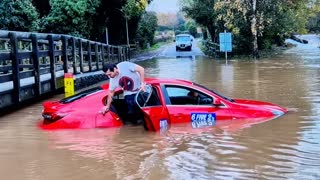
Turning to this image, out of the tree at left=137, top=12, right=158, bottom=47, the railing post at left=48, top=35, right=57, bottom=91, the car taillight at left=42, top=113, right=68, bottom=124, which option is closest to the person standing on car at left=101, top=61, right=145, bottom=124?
the car taillight at left=42, top=113, right=68, bottom=124

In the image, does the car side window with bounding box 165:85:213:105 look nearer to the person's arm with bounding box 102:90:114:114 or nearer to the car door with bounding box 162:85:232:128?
the car door with bounding box 162:85:232:128

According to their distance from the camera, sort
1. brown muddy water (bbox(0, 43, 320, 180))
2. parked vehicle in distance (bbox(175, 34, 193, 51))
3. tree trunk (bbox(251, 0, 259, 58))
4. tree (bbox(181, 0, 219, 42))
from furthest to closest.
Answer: parked vehicle in distance (bbox(175, 34, 193, 51)) → tree (bbox(181, 0, 219, 42)) → tree trunk (bbox(251, 0, 259, 58)) → brown muddy water (bbox(0, 43, 320, 180))

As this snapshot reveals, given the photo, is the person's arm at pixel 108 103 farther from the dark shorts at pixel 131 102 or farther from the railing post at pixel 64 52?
the railing post at pixel 64 52

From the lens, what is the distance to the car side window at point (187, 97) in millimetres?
9148

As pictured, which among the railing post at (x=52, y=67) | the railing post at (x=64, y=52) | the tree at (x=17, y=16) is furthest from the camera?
the tree at (x=17, y=16)

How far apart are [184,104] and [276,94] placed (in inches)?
218

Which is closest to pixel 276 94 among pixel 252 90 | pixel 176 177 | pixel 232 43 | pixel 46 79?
pixel 252 90

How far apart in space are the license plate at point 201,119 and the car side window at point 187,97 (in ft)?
0.80

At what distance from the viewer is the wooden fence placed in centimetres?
1134

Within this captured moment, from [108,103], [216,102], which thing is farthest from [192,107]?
[108,103]

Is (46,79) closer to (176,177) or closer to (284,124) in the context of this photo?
(284,124)

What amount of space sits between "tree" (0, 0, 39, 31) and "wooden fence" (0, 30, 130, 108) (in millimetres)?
3057

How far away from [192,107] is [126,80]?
4.42 ft

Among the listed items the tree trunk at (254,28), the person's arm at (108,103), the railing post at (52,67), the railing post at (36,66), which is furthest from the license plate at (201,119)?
the tree trunk at (254,28)
